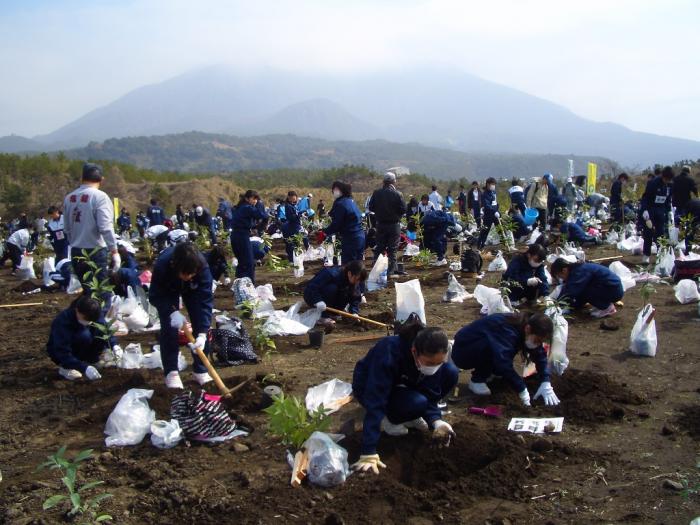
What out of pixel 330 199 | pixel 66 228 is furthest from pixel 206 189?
pixel 66 228

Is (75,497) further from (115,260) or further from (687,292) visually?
(687,292)

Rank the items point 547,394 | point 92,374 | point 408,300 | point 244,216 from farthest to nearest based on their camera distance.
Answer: point 244,216, point 408,300, point 92,374, point 547,394

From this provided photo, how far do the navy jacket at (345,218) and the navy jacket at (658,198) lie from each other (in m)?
4.51

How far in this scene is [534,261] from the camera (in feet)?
22.7

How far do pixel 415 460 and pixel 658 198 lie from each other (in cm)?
720

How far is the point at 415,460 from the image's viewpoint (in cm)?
366

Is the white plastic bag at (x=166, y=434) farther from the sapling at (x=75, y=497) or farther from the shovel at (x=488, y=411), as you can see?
the shovel at (x=488, y=411)

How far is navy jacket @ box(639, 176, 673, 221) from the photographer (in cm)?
906

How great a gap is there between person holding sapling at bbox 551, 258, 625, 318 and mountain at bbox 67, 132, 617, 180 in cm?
9474

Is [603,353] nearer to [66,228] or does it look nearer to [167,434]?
[167,434]

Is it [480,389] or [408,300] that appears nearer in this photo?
[480,389]

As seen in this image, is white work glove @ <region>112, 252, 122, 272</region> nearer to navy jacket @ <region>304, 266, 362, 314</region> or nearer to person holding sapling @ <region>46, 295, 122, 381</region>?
person holding sapling @ <region>46, 295, 122, 381</region>

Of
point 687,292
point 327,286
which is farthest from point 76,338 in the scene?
point 687,292

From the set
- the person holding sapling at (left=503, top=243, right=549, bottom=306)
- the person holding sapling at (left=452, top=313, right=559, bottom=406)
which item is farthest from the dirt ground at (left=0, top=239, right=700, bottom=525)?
the person holding sapling at (left=503, top=243, right=549, bottom=306)
